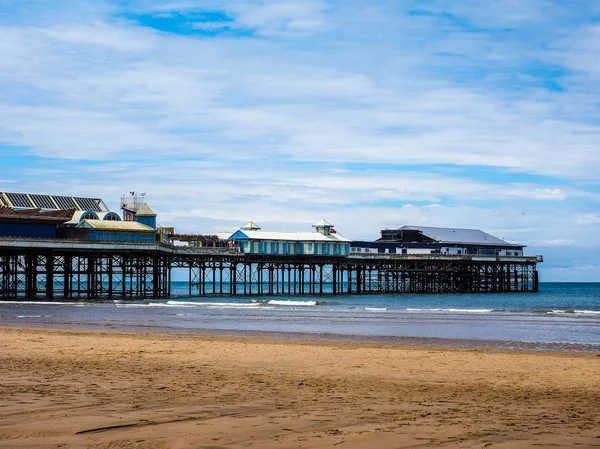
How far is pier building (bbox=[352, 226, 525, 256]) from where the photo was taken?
8369 cm

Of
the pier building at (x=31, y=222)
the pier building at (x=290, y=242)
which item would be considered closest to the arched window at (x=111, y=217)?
the pier building at (x=31, y=222)

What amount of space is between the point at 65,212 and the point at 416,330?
3671 centimetres

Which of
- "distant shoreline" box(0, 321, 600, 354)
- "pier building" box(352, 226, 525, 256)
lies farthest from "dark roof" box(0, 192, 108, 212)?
"distant shoreline" box(0, 321, 600, 354)

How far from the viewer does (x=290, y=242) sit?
6988 cm

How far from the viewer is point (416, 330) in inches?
1137

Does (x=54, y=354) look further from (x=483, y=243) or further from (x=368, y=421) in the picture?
(x=483, y=243)

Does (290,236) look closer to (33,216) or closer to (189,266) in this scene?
(189,266)

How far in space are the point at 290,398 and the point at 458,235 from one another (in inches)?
3258

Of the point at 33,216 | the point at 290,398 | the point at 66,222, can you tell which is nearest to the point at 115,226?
the point at 66,222

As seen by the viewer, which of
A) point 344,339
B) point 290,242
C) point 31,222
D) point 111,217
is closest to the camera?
point 344,339

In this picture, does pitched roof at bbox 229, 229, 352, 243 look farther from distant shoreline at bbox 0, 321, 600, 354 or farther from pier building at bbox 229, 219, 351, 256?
distant shoreline at bbox 0, 321, 600, 354

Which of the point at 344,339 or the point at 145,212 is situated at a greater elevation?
the point at 145,212

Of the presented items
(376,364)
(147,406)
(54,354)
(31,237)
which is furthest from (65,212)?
(147,406)

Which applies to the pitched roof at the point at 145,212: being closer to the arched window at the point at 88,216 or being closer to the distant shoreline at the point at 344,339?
the arched window at the point at 88,216
